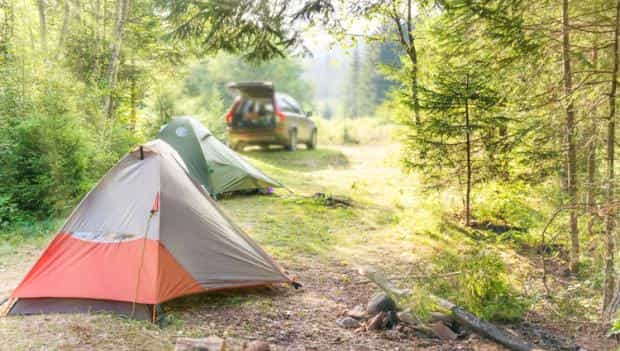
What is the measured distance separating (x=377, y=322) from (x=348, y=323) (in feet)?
0.81

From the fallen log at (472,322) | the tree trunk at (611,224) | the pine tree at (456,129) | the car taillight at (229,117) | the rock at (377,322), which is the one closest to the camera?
the fallen log at (472,322)

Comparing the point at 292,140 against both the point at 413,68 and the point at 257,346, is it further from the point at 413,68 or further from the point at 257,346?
the point at 257,346

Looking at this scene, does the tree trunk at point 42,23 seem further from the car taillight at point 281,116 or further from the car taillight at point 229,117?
the car taillight at point 281,116

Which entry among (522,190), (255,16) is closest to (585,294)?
(522,190)

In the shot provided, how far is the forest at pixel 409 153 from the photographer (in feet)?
14.9

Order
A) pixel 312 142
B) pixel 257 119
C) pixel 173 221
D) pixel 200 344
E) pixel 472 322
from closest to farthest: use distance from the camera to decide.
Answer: pixel 200 344, pixel 472 322, pixel 173 221, pixel 257 119, pixel 312 142

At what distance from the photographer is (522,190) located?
6.72 m

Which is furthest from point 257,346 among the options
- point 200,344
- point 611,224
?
point 611,224

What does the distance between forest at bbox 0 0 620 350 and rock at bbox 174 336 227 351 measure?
0.22m

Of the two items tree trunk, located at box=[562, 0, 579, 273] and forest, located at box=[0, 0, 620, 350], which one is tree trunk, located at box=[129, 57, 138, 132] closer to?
forest, located at box=[0, 0, 620, 350]

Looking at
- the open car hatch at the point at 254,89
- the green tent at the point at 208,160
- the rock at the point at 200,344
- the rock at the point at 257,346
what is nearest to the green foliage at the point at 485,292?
the rock at the point at 257,346

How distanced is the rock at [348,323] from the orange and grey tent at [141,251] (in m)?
0.85

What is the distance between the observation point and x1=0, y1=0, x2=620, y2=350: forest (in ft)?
14.9

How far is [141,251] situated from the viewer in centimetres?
458
